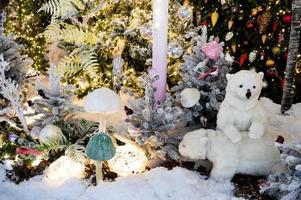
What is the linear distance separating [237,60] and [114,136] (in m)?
0.93

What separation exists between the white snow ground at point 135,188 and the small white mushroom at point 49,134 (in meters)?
0.16

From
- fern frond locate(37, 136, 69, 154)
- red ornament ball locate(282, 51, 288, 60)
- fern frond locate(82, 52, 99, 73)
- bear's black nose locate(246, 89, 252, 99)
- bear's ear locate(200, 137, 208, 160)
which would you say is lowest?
fern frond locate(37, 136, 69, 154)

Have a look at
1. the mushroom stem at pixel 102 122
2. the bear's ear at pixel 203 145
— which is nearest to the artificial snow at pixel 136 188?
the bear's ear at pixel 203 145

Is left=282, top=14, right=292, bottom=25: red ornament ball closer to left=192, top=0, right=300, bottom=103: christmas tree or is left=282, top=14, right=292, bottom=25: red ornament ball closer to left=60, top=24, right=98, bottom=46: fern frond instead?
left=192, top=0, right=300, bottom=103: christmas tree

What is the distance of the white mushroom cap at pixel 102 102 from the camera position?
5.49 feet

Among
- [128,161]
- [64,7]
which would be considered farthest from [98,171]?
[64,7]

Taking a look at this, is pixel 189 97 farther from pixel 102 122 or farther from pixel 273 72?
pixel 273 72

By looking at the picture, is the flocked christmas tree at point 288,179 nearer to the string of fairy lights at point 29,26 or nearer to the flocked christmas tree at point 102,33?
the flocked christmas tree at point 102,33

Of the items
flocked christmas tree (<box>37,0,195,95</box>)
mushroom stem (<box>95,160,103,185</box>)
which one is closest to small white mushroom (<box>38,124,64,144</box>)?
mushroom stem (<box>95,160,103,185</box>)

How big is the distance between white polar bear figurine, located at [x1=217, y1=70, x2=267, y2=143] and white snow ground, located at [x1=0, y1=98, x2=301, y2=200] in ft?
0.74

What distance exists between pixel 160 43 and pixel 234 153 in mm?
608

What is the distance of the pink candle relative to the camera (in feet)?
6.35

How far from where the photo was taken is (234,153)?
5.74ft

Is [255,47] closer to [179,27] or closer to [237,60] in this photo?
[237,60]
